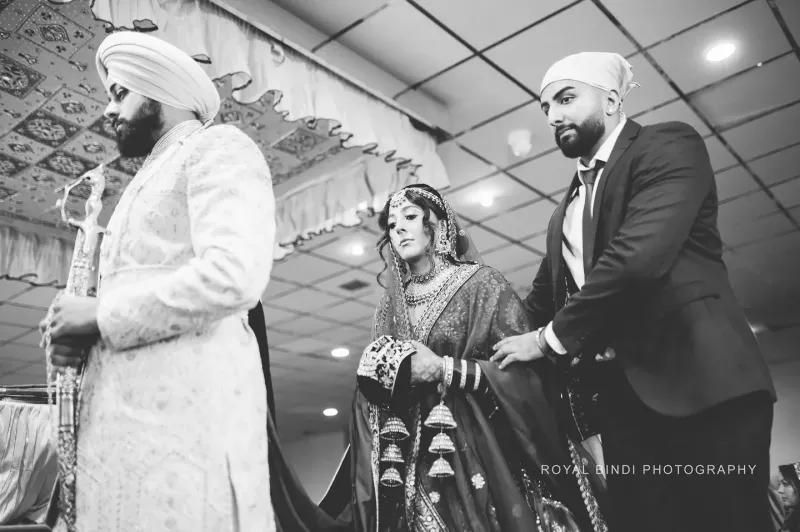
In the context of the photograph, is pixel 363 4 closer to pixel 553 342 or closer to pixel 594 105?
pixel 594 105

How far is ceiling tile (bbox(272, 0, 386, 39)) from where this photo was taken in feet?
10.8

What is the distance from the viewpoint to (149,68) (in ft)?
4.19

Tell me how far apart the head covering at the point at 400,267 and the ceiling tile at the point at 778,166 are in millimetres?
3922

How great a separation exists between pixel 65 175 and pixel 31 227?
99 centimetres

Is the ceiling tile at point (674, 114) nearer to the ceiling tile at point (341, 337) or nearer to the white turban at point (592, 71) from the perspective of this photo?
the white turban at point (592, 71)

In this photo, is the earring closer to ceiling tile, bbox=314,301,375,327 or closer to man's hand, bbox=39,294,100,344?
man's hand, bbox=39,294,100,344

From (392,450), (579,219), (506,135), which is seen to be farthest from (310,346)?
(579,219)

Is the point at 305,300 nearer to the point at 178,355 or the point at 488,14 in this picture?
the point at 488,14

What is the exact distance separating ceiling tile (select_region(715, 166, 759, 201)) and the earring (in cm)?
391

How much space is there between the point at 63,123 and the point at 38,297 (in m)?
3.01

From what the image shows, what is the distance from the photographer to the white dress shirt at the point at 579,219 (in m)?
1.62

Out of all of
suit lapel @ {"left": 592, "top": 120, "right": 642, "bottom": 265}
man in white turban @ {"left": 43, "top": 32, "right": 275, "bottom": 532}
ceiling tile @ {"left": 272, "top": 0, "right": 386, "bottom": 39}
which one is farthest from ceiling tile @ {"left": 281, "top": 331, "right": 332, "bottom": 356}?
man in white turban @ {"left": 43, "top": 32, "right": 275, "bottom": 532}

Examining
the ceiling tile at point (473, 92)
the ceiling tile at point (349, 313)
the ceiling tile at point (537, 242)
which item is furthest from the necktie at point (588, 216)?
the ceiling tile at point (349, 313)

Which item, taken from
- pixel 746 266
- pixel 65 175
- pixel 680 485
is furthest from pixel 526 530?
pixel 746 266
